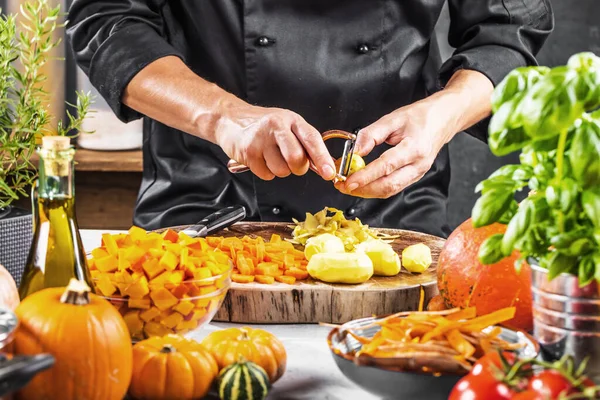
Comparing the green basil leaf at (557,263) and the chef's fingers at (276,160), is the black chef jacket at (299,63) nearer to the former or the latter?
the chef's fingers at (276,160)

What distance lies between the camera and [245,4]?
6.36 ft

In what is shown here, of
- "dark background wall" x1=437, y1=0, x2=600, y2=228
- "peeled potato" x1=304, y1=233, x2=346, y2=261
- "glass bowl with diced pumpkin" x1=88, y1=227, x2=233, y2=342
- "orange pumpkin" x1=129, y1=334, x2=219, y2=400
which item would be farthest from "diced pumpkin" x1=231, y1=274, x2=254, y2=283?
"dark background wall" x1=437, y1=0, x2=600, y2=228

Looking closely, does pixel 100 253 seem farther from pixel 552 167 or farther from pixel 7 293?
pixel 552 167

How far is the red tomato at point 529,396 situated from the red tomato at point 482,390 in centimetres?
1

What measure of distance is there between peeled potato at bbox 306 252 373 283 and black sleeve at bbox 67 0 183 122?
62cm

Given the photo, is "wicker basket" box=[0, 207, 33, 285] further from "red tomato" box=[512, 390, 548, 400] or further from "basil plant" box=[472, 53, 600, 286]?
"red tomato" box=[512, 390, 548, 400]

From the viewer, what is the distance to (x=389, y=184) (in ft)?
5.49

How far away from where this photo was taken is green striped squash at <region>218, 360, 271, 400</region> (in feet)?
3.21

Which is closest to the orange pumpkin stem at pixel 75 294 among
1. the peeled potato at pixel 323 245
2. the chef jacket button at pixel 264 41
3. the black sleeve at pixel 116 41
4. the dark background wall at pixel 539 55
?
the peeled potato at pixel 323 245

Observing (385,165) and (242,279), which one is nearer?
(242,279)

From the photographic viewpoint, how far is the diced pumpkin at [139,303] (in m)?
1.15

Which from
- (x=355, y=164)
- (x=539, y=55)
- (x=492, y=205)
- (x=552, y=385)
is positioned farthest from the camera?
(x=539, y=55)

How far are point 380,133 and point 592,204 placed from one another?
0.83 m

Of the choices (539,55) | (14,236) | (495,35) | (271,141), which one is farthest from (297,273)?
(539,55)
